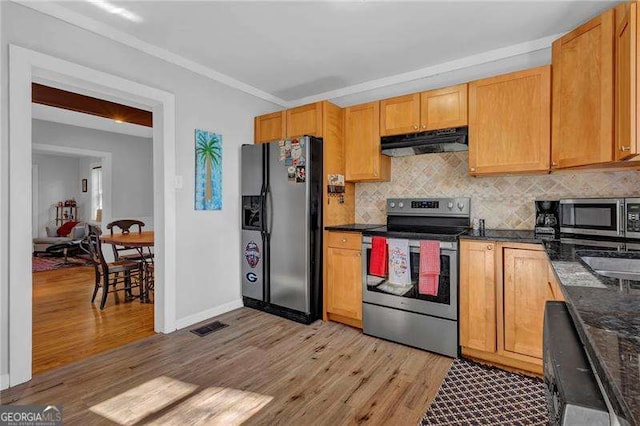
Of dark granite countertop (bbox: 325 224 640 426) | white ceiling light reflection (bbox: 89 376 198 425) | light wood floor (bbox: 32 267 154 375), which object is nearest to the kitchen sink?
dark granite countertop (bbox: 325 224 640 426)

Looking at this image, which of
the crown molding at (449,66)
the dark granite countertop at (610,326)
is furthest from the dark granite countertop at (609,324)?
the crown molding at (449,66)

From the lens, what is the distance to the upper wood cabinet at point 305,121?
316 centimetres

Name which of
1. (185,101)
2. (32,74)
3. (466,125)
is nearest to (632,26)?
(466,125)

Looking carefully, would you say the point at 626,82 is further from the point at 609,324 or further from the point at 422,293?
the point at 422,293

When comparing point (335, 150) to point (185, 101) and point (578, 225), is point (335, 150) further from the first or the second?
point (578, 225)

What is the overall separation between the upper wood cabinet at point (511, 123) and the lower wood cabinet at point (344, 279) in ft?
4.03

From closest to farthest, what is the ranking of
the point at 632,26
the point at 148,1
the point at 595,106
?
the point at 632,26 < the point at 595,106 < the point at 148,1

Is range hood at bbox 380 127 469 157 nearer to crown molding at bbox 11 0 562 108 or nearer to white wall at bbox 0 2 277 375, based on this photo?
crown molding at bbox 11 0 562 108

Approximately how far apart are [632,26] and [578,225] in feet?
3.90

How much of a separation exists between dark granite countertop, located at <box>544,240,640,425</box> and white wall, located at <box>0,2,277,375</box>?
111 inches

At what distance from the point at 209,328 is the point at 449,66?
3325mm

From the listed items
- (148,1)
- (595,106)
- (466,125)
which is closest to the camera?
(595,106)

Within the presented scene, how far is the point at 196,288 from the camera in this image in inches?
121

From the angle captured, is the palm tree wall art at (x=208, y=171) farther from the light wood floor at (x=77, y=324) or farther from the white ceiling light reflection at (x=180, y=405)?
the white ceiling light reflection at (x=180, y=405)
